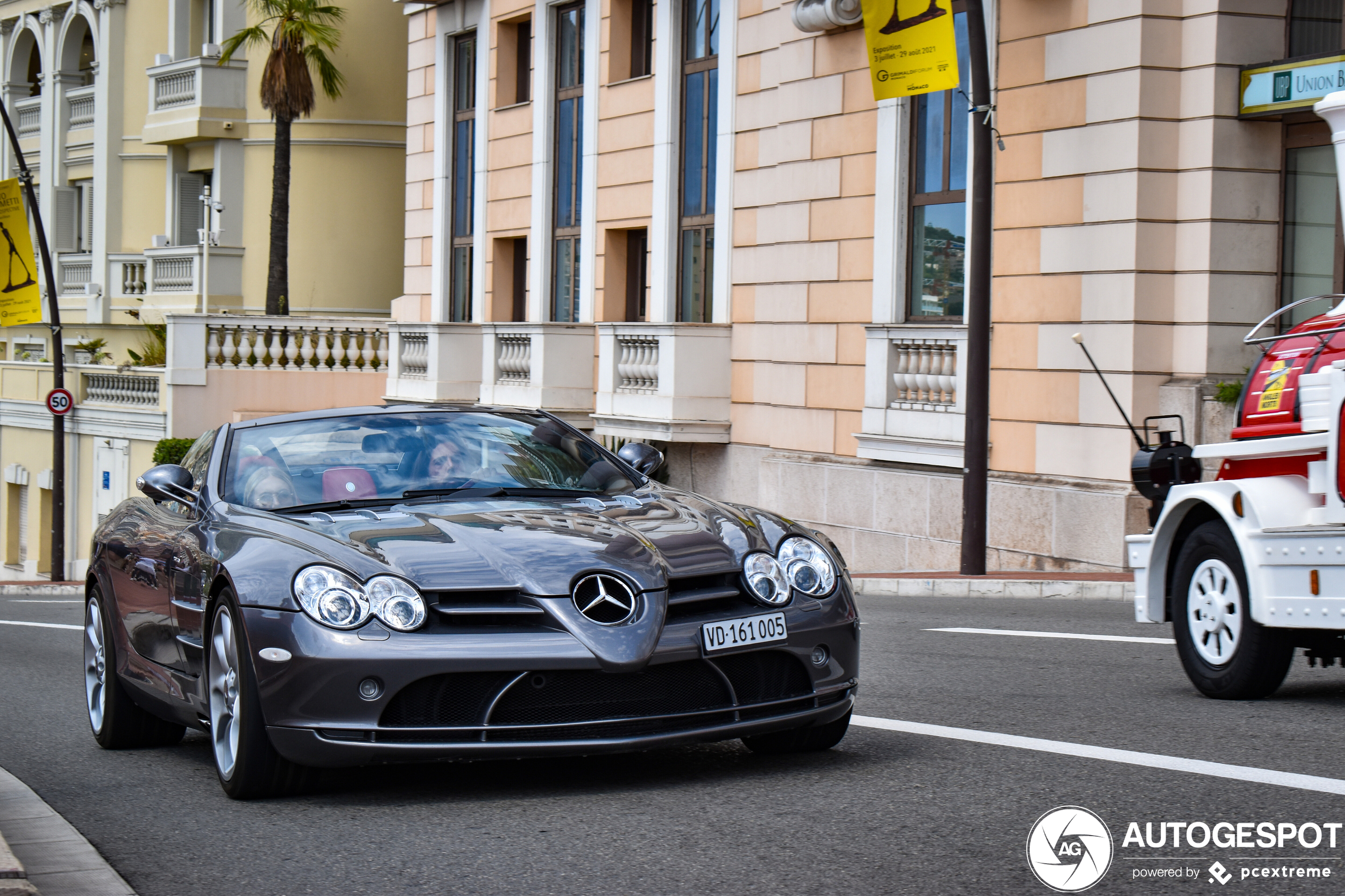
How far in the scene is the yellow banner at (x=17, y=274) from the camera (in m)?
27.9

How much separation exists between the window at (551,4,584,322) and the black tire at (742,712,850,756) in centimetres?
2023

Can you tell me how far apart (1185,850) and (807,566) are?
1.83 m

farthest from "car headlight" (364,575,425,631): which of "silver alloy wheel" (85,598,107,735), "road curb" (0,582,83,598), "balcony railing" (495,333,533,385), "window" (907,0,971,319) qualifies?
"road curb" (0,582,83,598)

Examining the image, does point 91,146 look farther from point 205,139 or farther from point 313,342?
point 313,342

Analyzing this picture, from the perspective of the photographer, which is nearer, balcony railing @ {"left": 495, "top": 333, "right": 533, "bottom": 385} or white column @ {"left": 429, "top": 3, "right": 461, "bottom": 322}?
balcony railing @ {"left": 495, "top": 333, "right": 533, "bottom": 385}

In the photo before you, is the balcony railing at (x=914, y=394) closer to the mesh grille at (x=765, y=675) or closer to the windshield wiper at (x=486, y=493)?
the windshield wiper at (x=486, y=493)

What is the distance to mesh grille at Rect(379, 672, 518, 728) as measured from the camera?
5.98m

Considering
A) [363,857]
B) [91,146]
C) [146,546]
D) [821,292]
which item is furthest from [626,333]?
[91,146]

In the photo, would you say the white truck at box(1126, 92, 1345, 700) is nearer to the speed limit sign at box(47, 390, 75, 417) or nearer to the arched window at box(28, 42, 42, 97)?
the speed limit sign at box(47, 390, 75, 417)

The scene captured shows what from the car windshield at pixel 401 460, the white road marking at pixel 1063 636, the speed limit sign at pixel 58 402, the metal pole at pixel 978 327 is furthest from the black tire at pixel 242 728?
the speed limit sign at pixel 58 402

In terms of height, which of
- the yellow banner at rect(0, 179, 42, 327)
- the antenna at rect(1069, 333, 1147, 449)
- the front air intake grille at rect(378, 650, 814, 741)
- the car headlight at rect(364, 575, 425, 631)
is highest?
the yellow banner at rect(0, 179, 42, 327)

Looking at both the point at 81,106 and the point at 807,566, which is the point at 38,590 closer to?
the point at 81,106

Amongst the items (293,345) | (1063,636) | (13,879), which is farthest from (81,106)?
(13,879)

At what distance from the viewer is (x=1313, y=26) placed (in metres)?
16.0
